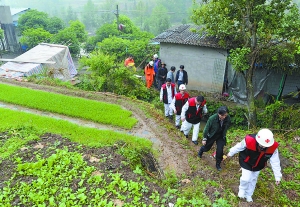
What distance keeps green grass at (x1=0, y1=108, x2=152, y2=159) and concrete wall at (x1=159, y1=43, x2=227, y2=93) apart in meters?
8.16

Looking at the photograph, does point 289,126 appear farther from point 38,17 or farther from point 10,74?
point 38,17

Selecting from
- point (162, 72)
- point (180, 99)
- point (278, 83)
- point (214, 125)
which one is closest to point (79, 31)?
point (162, 72)

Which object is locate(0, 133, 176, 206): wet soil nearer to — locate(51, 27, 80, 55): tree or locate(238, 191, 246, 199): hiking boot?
locate(238, 191, 246, 199): hiking boot

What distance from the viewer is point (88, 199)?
5.05 meters

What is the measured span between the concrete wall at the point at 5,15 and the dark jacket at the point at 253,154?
35.1 meters

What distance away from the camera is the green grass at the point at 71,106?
910 centimetres

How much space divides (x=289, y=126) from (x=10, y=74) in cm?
1497

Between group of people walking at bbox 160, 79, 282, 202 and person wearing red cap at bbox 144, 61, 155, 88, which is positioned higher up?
group of people walking at bbox 160, 79, 282, 202

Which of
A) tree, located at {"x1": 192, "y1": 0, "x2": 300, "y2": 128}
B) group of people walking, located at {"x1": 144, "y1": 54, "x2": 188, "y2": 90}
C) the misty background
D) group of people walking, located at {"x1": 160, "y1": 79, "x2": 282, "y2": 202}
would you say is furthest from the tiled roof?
the misty background

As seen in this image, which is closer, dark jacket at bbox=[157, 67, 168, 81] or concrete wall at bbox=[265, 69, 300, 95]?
dark jacket at bbox=[157, 67, 168, 81]

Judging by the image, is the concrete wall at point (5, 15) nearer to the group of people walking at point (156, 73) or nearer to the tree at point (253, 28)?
the group of people walking at point (156, 73)

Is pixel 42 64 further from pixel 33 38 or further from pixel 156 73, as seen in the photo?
pixel 33 38

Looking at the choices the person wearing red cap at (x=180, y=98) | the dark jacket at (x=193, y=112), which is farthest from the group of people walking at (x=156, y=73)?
the dark jacket at (x=193, y=112)

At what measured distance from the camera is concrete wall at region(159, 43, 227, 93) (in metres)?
14.0
